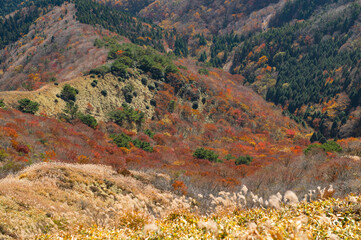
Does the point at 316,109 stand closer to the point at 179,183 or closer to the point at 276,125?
the point at 276,125

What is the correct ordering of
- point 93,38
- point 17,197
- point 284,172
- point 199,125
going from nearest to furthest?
point 17,197 → point 284,172 → point 199,125 → point 93,38

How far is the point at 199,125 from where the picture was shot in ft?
131

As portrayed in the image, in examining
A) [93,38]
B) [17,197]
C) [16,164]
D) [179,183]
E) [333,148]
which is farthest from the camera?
[93,38]

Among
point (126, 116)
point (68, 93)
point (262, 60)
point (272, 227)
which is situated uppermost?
point (272, 227)

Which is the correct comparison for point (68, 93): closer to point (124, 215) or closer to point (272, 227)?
point (124, 215)

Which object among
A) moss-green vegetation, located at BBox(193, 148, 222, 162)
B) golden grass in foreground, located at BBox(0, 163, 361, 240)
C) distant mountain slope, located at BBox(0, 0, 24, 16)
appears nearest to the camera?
golden grass in foreground, located at BBox(0, 163, 361, 240)

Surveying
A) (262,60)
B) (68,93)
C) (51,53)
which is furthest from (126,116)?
(262,60)

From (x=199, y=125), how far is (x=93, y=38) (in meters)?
44.5

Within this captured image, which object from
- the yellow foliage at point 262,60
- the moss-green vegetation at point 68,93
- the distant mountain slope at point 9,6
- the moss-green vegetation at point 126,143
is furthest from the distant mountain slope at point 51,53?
the distant mountain slope at point 9,6

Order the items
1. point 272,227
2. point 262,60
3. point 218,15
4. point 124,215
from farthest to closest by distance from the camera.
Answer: point 218,15 → point 262,60 → point 124,215 → point 272,227

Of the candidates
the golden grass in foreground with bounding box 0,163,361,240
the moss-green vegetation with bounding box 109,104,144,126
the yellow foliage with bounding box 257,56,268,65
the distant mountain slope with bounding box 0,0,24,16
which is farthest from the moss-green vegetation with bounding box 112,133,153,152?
the distant mountain slope with bounding box 0,0,24,16

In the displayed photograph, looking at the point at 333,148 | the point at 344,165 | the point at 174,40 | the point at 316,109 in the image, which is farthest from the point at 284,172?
the point at 174,40

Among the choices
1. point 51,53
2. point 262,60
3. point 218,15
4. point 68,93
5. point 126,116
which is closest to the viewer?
point 68,93

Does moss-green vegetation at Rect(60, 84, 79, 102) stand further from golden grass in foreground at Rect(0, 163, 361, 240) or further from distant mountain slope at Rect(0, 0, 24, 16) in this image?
distant mountain slope at Rect(0, 0, 24, 16)
